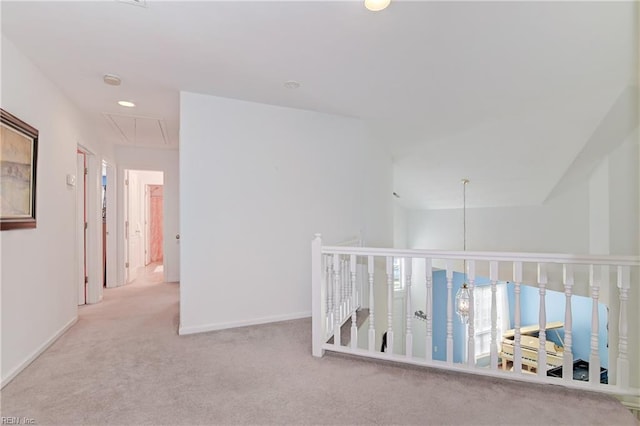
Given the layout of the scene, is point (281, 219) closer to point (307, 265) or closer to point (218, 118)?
point (307, 265)

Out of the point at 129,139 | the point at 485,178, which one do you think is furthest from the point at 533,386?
the point at 129,139

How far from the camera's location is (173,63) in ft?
8.04

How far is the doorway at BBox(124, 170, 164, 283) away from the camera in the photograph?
562 centimetres

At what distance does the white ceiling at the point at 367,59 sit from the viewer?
1901 mm

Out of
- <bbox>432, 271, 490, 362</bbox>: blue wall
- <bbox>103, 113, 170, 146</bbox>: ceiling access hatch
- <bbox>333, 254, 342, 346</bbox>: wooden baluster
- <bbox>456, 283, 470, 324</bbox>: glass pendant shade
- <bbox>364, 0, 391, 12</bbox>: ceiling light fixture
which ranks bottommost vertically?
<bbox>432, 271, 490, 362</bbox>: blue wall

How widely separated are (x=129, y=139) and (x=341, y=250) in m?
4.16

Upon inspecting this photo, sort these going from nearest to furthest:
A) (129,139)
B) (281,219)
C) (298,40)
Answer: (298,40)
(281,219)
(129,139)

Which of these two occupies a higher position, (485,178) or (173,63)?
(173,63)

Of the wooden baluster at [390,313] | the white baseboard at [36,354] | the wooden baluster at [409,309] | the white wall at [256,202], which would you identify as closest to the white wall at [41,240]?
the white baseboard at [36,354]

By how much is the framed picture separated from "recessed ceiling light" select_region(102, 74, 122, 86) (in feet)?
2.24

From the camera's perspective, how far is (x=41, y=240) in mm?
2582

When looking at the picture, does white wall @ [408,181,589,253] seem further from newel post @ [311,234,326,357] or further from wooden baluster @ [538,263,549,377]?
newel post @ [311,234,326,357]

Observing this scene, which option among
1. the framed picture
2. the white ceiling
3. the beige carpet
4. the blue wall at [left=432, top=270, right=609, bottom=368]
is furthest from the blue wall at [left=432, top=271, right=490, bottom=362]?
the framed picture

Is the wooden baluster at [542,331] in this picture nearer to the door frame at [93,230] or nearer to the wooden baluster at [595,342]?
the wooden baluster at [595,342]
